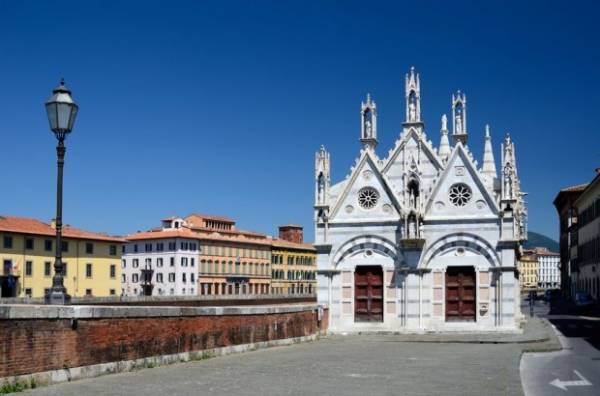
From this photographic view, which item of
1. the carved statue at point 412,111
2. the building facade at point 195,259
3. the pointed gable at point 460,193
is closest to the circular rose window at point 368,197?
the pointed gable at point 460,193

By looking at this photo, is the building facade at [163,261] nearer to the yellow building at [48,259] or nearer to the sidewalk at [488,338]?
the yellow building at [48,259]

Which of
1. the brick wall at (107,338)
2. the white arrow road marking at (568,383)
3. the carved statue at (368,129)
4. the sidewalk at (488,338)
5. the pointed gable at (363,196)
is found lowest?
the sidewalk at (488,338)

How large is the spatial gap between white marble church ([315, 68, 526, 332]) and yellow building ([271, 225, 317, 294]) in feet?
343

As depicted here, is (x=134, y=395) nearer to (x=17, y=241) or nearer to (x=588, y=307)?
(x=588, y=307)

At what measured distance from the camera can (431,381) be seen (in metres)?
17.5

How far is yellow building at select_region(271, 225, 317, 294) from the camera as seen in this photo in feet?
472

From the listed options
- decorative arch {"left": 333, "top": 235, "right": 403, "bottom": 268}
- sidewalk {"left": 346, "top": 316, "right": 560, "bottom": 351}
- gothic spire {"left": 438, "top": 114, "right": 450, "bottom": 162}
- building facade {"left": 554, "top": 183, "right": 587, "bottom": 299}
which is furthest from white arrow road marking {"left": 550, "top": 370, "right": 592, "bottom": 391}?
building facade {"left": 554, "top": 183, "right": 587, "bottom": 299}

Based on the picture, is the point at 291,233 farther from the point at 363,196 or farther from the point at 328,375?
the point at 328,375

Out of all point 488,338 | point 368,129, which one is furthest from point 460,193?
point 488,338

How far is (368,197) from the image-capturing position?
3731cm

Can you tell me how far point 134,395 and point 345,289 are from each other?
23.2 metres

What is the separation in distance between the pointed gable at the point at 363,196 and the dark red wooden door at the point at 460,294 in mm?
3485

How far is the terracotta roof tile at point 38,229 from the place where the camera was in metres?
89.0

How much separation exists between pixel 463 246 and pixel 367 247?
415 centimetres
